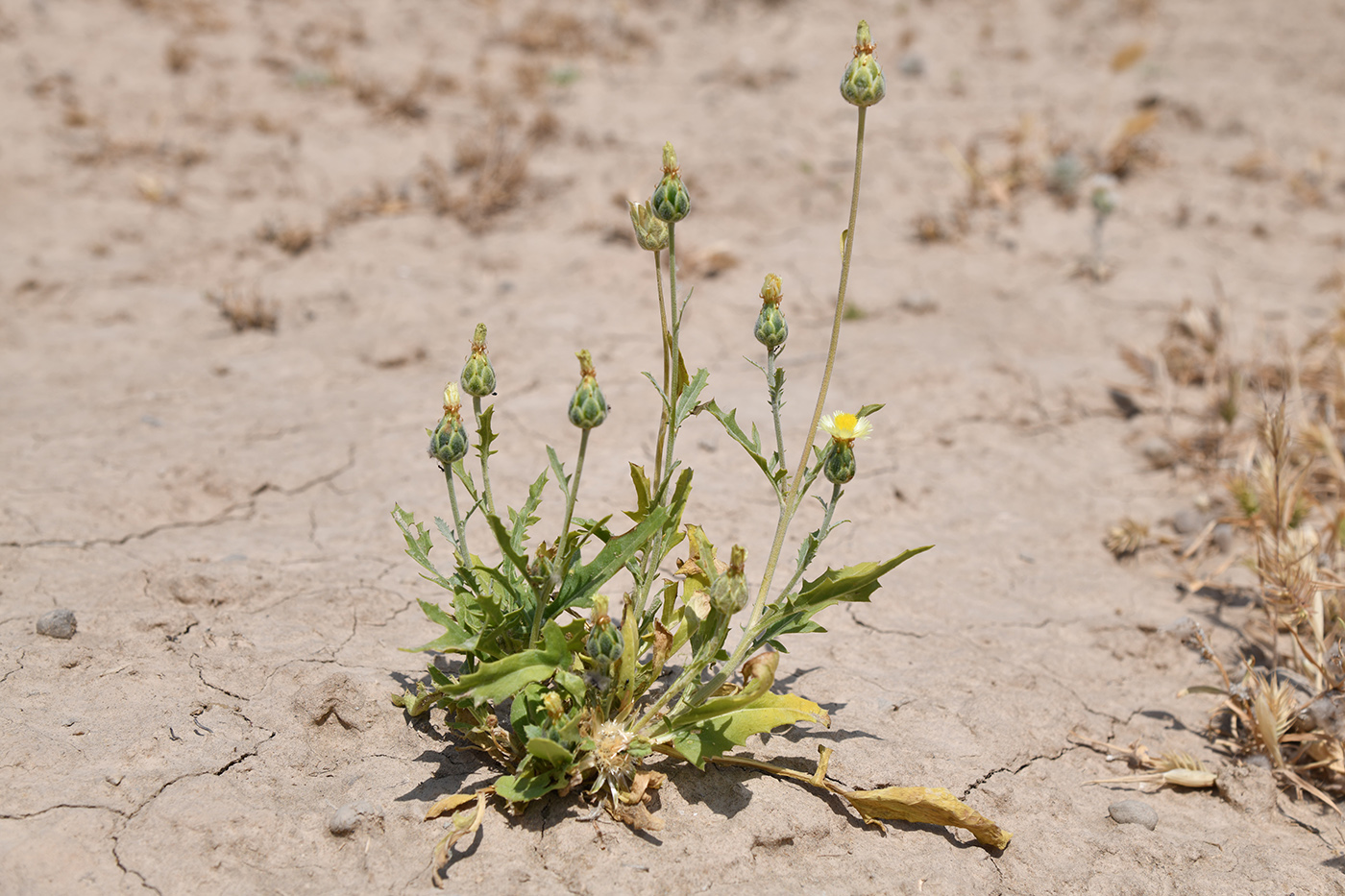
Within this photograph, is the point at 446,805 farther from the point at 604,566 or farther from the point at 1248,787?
the point at 1248,787

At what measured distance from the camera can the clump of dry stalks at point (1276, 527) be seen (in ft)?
7.19

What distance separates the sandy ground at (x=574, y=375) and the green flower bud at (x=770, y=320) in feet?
3.00

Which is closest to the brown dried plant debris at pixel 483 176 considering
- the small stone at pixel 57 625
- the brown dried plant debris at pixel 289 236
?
the brown dried plant debris at pixel 289 236

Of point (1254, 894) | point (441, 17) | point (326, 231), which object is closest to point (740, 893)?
point (1254, 894)

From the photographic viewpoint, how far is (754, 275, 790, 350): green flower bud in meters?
1.72

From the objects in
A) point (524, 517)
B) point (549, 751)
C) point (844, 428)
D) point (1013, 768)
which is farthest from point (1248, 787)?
point (524, 517)

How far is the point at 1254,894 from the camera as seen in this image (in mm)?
1850

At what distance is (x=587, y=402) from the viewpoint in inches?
61.2

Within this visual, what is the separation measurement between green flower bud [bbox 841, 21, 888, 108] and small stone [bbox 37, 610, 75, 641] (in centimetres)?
206

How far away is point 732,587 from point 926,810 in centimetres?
67

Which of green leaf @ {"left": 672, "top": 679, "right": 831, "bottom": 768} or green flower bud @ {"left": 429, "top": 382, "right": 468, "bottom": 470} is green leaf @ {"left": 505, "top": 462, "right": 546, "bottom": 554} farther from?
green leaf @ {"left": 672, "top": 679, "right": 831, "bottom": 768}

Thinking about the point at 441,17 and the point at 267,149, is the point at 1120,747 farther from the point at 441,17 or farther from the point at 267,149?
the point at 441,17

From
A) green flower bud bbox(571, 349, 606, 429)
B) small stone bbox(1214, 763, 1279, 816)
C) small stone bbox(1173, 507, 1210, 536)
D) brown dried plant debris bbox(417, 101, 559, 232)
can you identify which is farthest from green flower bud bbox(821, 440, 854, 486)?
Result: brown dried plant debris bbox(417, 101, 559, 232)

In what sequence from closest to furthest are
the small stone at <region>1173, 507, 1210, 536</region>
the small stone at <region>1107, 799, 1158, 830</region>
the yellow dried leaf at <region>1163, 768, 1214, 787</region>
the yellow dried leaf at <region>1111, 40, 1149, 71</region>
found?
1. the small stone at <region>1107, 799, 1158, 830</region>
2. the yellow dried leaf at <region>1163, 768, 1214, 787</region>
3. the small stone at <region>1173, 507, 1210, 536</region>
4. the yellow dried leaf at <region>1111, 40, 1149, 71</region>
